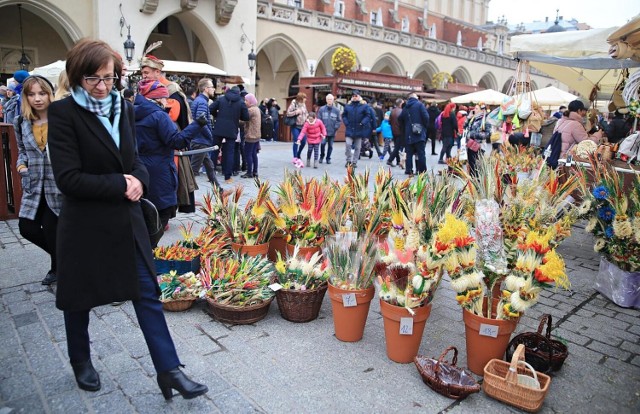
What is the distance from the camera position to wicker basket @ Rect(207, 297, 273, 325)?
3449 millimetres

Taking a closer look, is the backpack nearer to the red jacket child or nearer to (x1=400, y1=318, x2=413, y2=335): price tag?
the red jacket child

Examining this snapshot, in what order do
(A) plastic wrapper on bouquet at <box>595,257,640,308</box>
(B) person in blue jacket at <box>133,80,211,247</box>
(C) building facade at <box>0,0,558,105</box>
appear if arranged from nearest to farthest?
(B) person in blue jacket at <box>133,80,211,247</box>, (A) plastic wrapper on bouquet at <box>595,257,640,308</box>, (C) building facade at <box>0,0,558,105</box>

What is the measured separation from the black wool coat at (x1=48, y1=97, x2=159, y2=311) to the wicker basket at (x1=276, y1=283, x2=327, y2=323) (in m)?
1.39

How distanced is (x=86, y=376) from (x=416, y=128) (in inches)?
340

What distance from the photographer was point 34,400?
2518 millimetres

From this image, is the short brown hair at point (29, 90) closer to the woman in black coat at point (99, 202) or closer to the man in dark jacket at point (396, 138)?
the woman in black coat at point (99, 202)

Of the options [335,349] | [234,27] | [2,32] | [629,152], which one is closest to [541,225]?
[335,349]

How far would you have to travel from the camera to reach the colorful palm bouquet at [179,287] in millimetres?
3664

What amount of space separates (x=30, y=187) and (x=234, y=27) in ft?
58.3

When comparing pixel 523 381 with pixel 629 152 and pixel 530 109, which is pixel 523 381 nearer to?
pixel 629 152

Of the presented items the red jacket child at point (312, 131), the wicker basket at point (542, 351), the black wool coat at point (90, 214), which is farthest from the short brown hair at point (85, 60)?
the red jacket child at point (312, 131)

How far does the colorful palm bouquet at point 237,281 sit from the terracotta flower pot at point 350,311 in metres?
0.59

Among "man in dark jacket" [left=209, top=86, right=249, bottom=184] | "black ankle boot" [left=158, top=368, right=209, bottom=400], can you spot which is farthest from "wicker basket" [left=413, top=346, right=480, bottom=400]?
"man in dark jacket" [left=209, top=86, right=249, bottom=184]

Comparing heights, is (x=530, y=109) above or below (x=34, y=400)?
above
